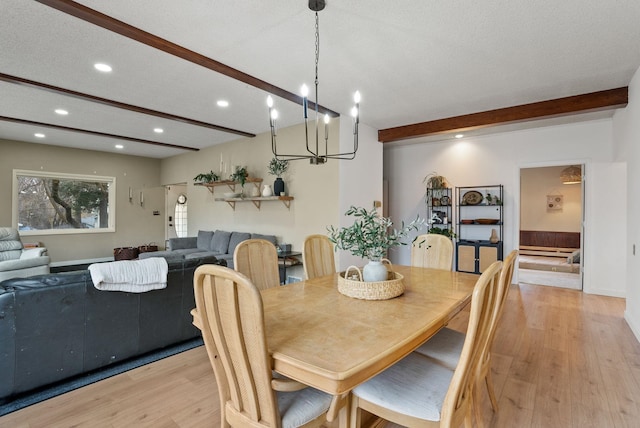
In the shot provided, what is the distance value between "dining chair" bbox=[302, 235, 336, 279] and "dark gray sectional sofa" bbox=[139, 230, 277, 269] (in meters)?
2.79

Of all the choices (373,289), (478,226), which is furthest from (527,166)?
(373,289)

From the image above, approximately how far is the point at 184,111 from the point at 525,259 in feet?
26.2

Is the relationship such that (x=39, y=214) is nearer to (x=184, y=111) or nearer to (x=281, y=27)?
(x=184, y=111)

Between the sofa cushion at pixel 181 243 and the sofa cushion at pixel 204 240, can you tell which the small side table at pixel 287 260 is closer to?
the sofa cushion at pixel 204 240

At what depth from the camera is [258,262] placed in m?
2.39

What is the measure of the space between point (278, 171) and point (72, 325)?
374 centimetres

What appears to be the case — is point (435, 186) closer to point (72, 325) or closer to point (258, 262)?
point (258, 262)

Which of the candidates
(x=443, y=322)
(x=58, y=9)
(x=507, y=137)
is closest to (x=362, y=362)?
(x=443, y=322)

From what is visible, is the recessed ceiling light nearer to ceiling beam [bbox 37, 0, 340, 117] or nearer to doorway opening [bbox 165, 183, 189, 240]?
ceiling beam [bbox 37, 0, 340, 117]

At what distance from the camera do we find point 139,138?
628cm

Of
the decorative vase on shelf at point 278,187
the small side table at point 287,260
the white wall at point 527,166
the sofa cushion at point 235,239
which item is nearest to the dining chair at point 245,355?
the small side table at point 287,260

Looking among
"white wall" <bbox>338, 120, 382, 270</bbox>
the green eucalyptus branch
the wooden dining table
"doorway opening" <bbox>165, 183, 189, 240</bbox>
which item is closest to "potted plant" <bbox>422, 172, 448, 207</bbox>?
"white wall" <bbox>338, 120, 382, 270</bbox>

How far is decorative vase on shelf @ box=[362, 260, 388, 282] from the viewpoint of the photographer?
2003 mm

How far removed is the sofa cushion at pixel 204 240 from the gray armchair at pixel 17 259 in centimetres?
237
